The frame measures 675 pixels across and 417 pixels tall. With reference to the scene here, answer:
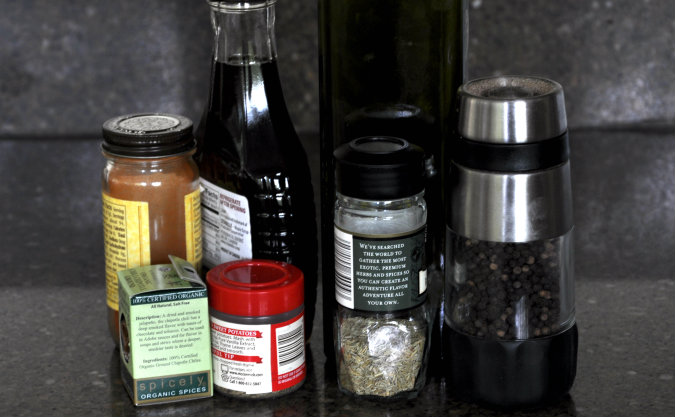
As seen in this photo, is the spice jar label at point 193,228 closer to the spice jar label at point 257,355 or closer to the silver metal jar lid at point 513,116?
the spice jar label at point 257,355

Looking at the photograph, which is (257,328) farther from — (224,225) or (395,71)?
(395,71)

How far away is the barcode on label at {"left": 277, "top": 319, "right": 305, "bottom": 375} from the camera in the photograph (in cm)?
75

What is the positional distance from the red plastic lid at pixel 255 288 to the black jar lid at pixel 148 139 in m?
0.10

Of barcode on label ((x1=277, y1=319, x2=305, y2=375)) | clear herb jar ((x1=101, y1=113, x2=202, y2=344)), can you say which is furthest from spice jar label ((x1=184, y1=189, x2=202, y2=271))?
barcode on label ((x1=277, y1=319, x2=305, y2=375))

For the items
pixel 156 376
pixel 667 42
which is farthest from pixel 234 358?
pixel 667 42

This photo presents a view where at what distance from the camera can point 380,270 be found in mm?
726

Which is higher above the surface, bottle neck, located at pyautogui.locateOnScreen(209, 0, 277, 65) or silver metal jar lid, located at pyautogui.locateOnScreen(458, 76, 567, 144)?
bottle neck, located at pyautogui.locateOnScreen(209, 0, 277, 65)

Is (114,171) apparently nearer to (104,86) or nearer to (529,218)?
(529,218)

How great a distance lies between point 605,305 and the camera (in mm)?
956

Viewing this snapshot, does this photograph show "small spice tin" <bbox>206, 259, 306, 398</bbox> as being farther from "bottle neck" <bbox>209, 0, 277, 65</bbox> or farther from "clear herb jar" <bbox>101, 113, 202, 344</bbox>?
"bottle neck" <bbox>209, 0, 277, 65</bbox>

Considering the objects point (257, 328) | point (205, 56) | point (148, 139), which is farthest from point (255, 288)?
point (205, 56)

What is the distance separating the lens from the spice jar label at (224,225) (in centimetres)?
79

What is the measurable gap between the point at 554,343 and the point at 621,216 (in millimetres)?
514

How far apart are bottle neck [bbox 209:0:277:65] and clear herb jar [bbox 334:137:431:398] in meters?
0.12
